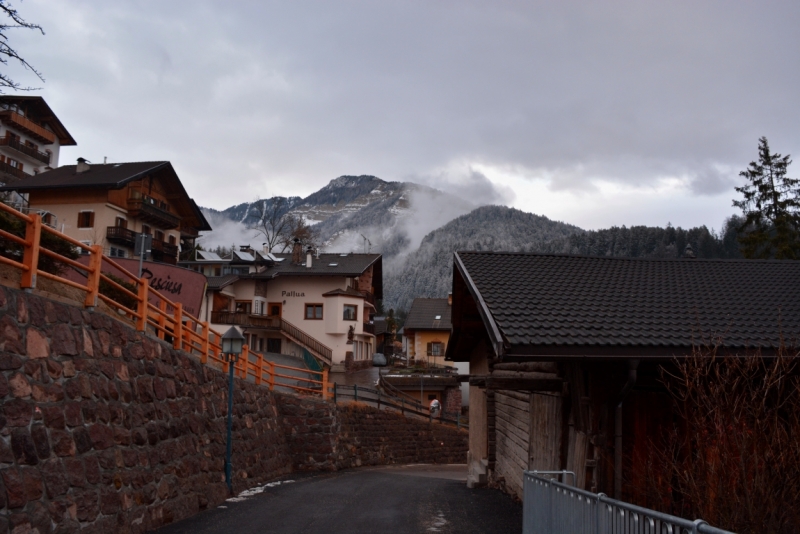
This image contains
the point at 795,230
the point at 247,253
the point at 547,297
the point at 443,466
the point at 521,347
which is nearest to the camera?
the point at 521,347

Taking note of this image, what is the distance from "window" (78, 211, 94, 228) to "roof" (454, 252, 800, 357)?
123 ft

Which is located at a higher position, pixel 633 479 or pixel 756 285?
pixel 756 285

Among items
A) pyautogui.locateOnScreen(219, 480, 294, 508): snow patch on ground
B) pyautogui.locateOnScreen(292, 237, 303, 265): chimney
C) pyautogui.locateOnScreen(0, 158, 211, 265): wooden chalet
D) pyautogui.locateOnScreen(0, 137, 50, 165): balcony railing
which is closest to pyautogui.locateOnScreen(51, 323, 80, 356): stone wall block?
pyautogui.locateOnScreen(219, 480, 294, 508): snow patch on ground

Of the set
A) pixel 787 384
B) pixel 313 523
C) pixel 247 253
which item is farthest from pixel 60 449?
pixel 247 253

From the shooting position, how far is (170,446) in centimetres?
1074

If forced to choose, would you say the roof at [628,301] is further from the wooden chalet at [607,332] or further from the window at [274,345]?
the window at [274,345]

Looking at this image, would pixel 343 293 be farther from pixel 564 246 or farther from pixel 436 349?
pixel 564 246

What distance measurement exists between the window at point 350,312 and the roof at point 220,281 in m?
8.05

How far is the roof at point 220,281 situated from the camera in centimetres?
4681

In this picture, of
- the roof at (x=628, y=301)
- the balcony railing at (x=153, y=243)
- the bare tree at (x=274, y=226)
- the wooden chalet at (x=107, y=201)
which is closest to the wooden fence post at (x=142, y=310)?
the roof at (x=628, y=301)

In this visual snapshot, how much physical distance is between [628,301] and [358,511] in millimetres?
6216

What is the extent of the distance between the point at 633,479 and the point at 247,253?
45065mm

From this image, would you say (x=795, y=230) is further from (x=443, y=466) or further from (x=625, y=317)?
(x=625, y=317)

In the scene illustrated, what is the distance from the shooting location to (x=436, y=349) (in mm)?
59250
